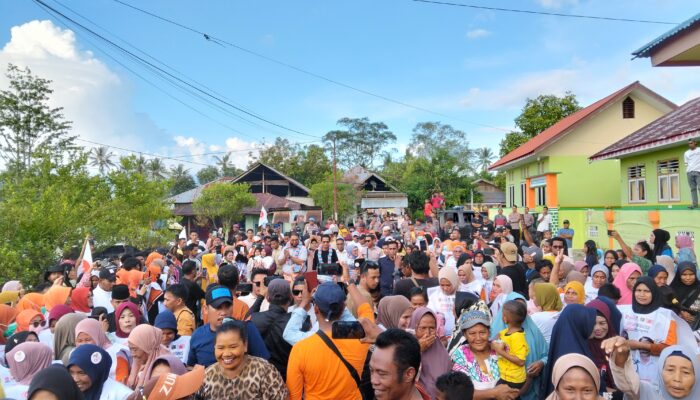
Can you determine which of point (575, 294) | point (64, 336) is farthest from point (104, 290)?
point (575, 294)

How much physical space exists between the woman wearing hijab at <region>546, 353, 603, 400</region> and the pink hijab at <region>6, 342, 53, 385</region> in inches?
130

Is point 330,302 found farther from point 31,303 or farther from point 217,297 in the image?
point 31,303

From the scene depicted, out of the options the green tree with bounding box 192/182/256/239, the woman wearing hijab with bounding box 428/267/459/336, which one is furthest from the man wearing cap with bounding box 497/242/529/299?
the green tree with bounding box 192/182/256/239

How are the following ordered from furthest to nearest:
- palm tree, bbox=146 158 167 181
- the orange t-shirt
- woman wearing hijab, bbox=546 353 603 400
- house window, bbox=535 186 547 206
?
palm tree, bbox=146 158 167 181 < house window, bbox=535 186 547 206 < the orange t-shirt < woman wearing hijab, bbox=546 353 603 400

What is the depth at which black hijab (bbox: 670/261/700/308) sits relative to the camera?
18.0 ft

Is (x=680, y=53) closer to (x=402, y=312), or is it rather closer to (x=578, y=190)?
(x=402, y=312)

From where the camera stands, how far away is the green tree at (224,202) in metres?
33.0

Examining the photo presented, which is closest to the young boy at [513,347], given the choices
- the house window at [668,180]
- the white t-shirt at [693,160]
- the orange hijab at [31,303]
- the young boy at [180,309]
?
the young boy at [180,309]

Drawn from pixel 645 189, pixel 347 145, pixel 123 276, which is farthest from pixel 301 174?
pixel 123 276

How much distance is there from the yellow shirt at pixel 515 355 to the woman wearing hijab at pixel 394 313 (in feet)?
2.50

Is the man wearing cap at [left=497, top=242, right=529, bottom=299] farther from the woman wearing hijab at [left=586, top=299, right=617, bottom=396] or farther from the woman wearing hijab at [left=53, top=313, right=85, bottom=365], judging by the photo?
the woman wearing hijab at [left=53, top=313, right=85, bottom=365]

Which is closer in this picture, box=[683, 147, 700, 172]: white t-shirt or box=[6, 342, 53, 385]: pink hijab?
box=[6, 342, 53, 385]: pink hijab

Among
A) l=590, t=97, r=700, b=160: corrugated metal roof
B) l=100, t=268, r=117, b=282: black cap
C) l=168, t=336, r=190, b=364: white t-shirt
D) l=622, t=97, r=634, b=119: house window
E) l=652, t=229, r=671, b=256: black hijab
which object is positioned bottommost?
l=168, t=336, r=190, b=364: white t-shirt

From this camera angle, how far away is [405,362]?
8.26 ft
